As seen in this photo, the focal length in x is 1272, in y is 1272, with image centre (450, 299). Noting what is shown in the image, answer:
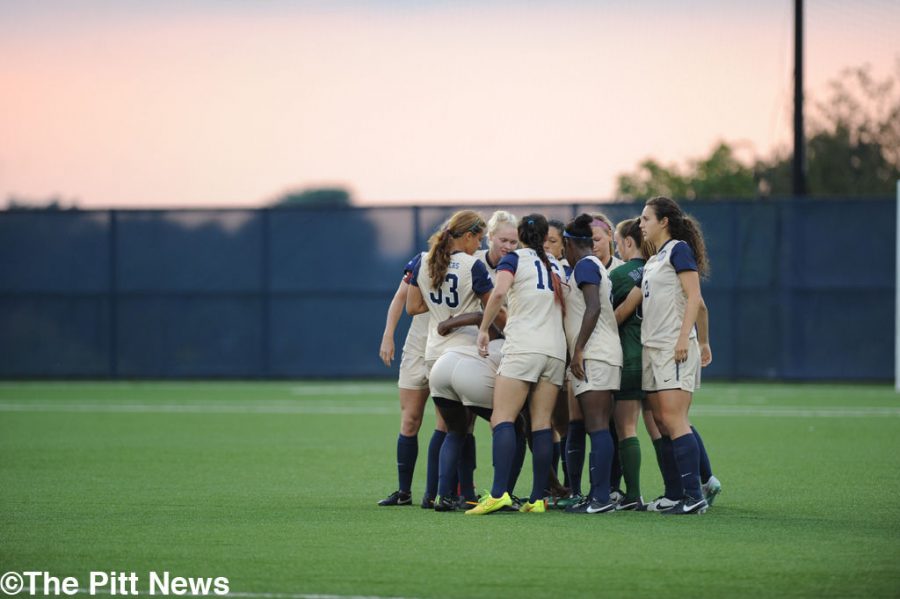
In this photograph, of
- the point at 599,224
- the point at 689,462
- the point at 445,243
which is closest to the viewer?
the point at 689,462

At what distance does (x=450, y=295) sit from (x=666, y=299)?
57.6 inches

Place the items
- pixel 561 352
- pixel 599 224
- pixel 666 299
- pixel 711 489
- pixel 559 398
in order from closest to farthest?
pixel 666 299 < pixel 561 352 < pixel 711 489 < pixel 599 224 < pixel 559 398

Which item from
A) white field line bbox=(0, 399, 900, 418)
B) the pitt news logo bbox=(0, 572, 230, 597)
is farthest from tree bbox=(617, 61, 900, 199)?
the pitt news logo bbox=(0, 572, 230, 597)

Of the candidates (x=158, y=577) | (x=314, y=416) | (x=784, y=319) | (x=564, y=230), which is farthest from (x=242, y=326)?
(x=158, y=577)

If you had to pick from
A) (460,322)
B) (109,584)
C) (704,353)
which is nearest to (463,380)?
(460,322)

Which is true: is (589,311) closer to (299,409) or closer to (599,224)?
(599,224)

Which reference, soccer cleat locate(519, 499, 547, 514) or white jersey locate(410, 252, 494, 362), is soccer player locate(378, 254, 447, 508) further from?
soccer cleat locate(519, 499, 547, 514)

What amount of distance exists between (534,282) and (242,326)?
15.1 meters

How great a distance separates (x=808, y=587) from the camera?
601 cm

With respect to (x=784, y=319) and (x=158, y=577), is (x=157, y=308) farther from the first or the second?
(x=158, y=577)

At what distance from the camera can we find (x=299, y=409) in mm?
17531

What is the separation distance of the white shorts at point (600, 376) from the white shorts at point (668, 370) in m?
0.20

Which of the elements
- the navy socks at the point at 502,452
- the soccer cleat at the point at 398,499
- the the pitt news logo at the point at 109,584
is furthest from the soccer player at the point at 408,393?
the the pitt news logo at the point at 109,584

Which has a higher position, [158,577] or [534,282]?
[534,282]
